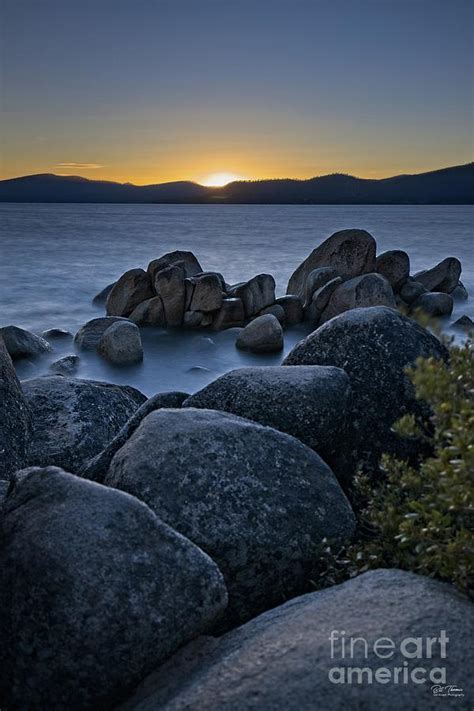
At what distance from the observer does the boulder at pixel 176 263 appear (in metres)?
21.3

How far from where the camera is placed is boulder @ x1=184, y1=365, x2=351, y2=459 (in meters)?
5.17

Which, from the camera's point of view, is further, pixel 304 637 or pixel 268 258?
pixel 268 258

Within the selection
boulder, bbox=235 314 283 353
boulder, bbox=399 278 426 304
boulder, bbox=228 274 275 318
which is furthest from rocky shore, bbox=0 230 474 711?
boulder, bbox=399 278 426 304

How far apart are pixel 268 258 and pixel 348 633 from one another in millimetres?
45759

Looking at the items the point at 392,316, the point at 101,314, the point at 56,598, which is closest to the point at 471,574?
the point at 56,598

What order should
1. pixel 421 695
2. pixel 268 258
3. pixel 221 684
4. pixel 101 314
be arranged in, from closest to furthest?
pixel 421 695, pixel 221 684, pixel 101 314, pixel 268 258

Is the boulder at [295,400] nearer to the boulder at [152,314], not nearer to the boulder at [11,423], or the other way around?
the boulder at [11,423]

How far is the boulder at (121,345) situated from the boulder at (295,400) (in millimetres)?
11765

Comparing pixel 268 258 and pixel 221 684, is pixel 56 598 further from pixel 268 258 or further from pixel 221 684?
pixel 268 258

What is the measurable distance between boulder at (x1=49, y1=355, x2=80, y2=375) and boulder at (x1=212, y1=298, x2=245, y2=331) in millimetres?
4613

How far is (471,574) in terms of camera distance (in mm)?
3391

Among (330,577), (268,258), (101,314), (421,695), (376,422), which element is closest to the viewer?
(421,695)

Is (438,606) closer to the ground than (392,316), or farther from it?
closer to the ground

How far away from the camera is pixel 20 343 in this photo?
56.2 ft
